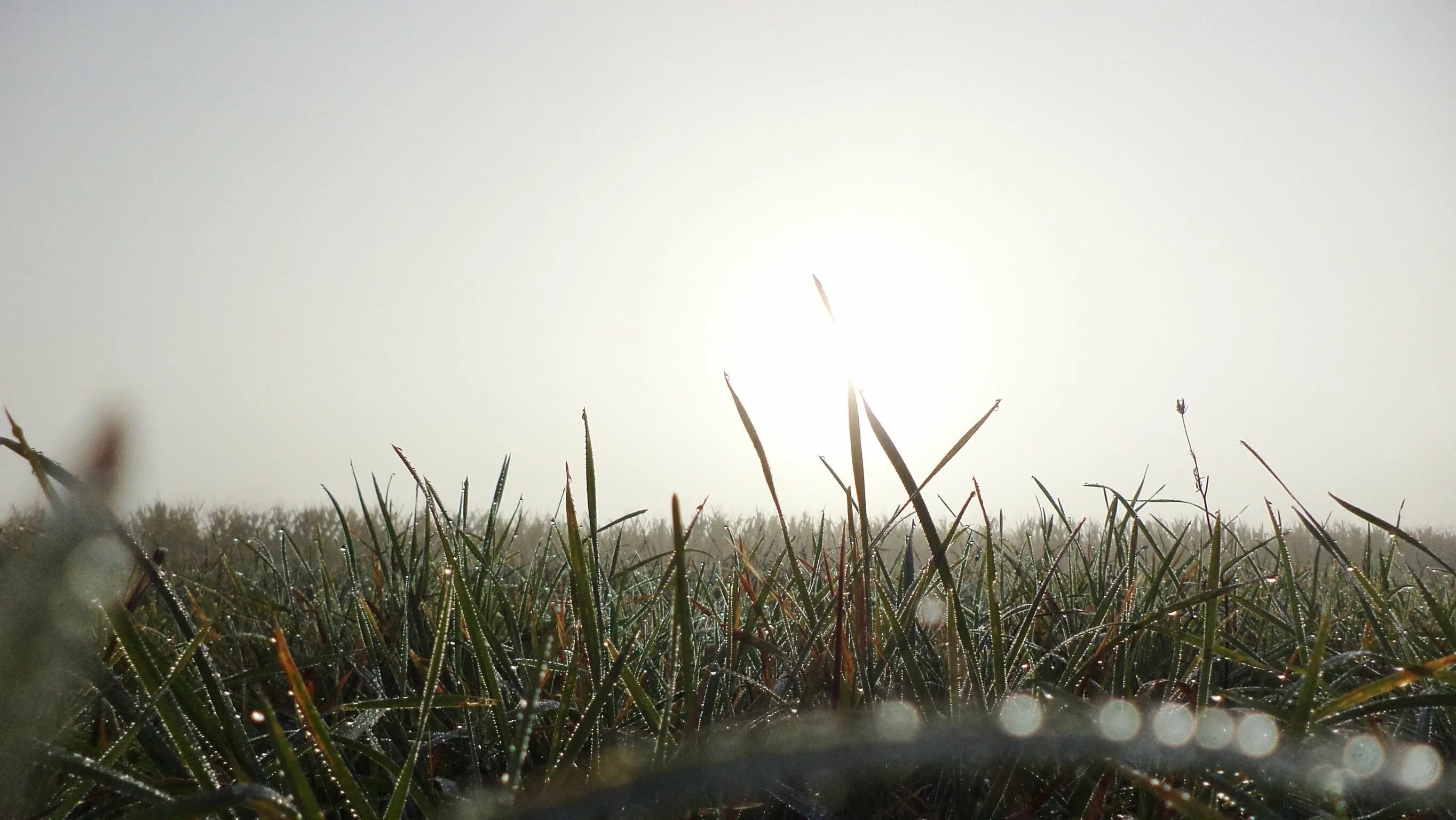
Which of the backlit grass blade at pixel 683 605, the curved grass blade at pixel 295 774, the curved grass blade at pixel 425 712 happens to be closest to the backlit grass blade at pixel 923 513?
the backlit grass blade at pixel 683 605

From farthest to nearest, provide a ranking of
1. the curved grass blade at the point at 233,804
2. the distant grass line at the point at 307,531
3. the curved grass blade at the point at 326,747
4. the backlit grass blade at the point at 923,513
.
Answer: the distant grass line at the point at 307,531 < the backlit grass blade at the point at 923,513 < the curved grass blade at the point at 326,747 < the curved grass blade at the point at 233,804

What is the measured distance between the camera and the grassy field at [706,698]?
614 mm

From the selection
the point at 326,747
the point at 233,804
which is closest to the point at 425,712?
the point at 326,747

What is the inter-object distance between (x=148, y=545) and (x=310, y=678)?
12.5ft

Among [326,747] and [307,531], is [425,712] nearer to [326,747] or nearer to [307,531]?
[326,747]

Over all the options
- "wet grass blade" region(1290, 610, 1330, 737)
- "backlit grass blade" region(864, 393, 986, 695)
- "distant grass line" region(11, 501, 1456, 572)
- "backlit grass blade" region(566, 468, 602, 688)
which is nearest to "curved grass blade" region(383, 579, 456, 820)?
"backlit grass blade" region(566, 468, 602, 688)

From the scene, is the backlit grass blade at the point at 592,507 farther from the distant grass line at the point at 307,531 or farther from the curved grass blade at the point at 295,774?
the distant grass line at the point at 307,531

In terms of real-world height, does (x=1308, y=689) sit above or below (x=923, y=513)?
below

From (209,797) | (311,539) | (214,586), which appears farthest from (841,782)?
(311,539)

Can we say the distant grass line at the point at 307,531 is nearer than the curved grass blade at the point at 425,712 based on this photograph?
No

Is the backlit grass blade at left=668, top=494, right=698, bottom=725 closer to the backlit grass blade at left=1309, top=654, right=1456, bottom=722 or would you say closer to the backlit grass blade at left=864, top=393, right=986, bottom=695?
the backlit grass blade at left=864, top=393, right=986, bottom=695

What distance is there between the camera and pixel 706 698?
2.94 feet

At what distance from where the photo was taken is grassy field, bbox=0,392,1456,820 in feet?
2.02

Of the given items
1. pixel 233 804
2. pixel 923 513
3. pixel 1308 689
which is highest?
pixel 923 513
